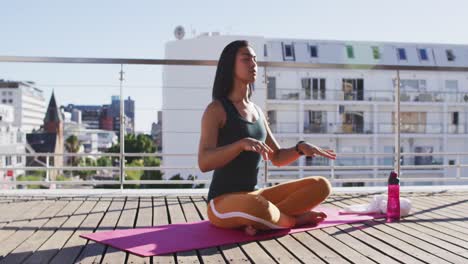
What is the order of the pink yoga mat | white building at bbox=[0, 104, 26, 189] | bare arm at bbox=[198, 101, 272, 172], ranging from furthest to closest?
1. white building at bbox=[0, 104, 26, 189]
2. bare arm at bbox=[198, 101, 272, 172]
3. the pink yoga mat

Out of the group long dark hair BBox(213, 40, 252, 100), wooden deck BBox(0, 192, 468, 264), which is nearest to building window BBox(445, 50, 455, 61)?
wooden deck BBox(0, 192, 468, 264)

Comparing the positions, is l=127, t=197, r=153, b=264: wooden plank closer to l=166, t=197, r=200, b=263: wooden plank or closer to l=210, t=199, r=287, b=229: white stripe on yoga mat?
l=166, t=197, r=200, b=263: wooden plank

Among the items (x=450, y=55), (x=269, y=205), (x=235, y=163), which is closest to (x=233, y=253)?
(x=269, y=205)

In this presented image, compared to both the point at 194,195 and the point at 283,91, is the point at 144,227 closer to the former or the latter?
the point at 194,195

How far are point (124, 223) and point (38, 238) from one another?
0.45 m

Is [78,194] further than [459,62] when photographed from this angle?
No

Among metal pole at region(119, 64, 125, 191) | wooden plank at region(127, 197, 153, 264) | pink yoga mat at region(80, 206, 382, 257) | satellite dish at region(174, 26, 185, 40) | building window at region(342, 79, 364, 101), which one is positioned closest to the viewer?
wooden plank at region(127, 197, 153, 264)

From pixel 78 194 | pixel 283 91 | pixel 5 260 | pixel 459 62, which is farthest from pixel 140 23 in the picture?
pixel 5 260

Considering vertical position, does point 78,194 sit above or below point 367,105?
below

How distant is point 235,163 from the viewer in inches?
90.2

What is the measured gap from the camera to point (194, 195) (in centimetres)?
347

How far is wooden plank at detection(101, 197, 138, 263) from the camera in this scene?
1798 mm

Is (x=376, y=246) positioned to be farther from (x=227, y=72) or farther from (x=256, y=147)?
(x=227, y=72)

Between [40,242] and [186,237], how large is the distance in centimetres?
56
